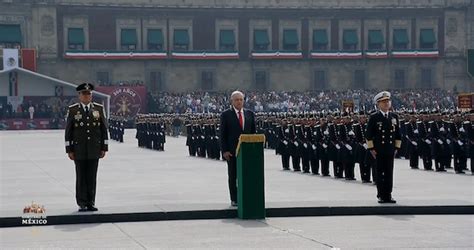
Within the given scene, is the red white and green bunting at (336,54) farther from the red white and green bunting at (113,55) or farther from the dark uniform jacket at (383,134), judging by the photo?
the dark uniform jacket at (383,134)

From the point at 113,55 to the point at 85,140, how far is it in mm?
59148

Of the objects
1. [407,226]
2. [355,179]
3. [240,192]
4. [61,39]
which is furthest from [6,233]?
[61,39]

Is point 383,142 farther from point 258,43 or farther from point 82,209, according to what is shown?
point 258,43

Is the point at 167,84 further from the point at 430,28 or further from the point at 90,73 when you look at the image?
the point at 430,28

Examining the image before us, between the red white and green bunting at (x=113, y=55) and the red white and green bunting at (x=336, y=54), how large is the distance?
37.5ft

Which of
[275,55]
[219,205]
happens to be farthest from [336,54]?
[219,205]

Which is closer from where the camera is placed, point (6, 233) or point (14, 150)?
point (6, 233)

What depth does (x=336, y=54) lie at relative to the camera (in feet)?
250

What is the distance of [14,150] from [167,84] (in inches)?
1549

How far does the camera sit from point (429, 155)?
2252cm

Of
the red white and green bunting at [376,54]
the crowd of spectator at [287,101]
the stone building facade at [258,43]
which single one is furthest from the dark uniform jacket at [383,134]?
the red white and green bunting at [376,54]

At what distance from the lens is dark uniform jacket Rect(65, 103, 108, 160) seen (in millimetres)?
13641

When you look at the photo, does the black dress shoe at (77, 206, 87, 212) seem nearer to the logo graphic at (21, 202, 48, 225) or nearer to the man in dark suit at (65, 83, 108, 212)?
the man in dark suit at (65, 83, 108, 212)

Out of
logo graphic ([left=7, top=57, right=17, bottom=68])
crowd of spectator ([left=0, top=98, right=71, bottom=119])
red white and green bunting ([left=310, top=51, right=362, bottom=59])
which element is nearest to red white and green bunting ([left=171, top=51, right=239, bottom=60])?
red white and green bunting ([left=310, top=51, right=362, bottom=59])
